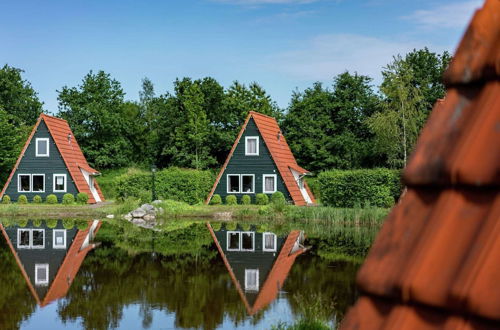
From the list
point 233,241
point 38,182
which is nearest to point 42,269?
point 233,241

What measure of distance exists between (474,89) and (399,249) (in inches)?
12.6

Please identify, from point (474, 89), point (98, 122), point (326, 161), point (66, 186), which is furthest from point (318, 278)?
point (98, 122)

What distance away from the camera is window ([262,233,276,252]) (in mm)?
20719

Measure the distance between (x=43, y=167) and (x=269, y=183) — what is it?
14.2 m

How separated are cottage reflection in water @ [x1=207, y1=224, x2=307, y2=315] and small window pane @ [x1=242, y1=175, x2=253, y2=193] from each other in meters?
10.0

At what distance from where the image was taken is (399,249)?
1090 millimetres

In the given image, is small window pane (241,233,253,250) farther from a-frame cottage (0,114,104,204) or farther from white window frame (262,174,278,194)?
a-frame cottage (0,114,104,204)

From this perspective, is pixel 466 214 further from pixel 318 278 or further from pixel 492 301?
pixel 318 278

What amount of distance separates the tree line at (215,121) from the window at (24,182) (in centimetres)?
442

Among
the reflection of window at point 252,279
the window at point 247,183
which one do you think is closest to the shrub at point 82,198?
the window at point 247,183

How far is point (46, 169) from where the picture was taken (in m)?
39.2

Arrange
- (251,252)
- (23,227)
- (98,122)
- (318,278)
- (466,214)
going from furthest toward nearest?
(98,122), (23,227), (251,252), (318,278), (466,214)

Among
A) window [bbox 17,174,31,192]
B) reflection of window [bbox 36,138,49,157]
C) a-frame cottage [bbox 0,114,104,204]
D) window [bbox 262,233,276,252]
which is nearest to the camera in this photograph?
window [bbox 262,233,276,252]

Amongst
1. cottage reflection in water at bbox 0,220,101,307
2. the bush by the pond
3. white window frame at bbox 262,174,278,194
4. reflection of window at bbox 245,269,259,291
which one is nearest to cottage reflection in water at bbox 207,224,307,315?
reflection of window at bbox 245,269,259,291
